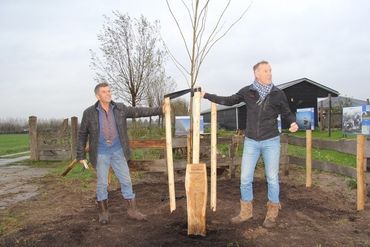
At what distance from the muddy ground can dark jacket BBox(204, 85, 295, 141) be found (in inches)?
46.5

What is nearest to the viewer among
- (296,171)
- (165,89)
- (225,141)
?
(225,141)

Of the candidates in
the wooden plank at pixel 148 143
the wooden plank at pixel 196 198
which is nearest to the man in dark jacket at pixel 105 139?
the wooden plank at pixel 196 198

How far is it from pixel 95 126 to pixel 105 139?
0.22 m

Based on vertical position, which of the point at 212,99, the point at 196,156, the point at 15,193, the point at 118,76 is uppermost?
the point at 118,76

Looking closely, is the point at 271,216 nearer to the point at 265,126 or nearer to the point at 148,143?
the point at 265,126

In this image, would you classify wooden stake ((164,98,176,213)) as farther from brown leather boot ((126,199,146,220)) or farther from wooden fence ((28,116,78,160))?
wooden fence ((28,116,78,160))

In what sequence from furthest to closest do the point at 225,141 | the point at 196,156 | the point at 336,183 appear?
the point at 225,141, the point at 336,183, the point at 196,156

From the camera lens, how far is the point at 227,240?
189 inches

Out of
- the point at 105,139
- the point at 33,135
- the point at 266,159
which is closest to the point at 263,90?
the point at 266,159

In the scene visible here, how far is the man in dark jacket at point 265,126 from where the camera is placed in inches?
213

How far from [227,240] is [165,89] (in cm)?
2593

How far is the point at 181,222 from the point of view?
561 cm

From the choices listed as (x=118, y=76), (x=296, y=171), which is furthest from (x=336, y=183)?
(x=118, y=76)

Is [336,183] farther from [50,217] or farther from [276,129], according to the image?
[50,217]
